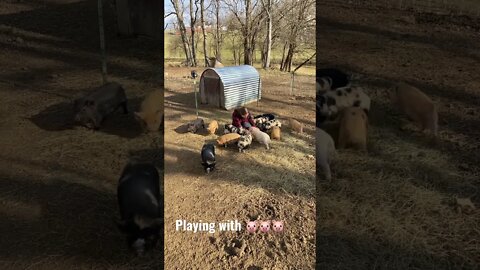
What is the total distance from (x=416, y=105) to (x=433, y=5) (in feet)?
1.34

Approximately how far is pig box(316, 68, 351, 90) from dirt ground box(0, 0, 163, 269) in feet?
2.07

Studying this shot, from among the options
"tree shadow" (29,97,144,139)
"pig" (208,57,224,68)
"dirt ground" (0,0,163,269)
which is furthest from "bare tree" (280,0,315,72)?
"tree shadow" (29,97,144,139)

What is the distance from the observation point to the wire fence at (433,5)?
1.43m

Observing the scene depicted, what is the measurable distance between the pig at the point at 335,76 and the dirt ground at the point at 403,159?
1.1 inches

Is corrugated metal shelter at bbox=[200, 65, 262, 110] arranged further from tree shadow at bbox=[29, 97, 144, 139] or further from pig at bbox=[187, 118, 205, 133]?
tree shadow at bbox=[29, 97, 144, 139]

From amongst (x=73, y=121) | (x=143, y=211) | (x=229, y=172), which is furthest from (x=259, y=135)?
(x=73, y=121)

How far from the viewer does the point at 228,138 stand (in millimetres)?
1369

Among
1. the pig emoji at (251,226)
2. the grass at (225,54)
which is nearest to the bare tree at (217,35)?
the grass at (225,54)

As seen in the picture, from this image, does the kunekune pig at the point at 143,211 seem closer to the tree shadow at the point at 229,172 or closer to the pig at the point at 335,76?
the tree shadow at the point at 229,172

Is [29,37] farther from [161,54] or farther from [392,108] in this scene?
[392,108]

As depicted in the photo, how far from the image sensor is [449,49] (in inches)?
58.6

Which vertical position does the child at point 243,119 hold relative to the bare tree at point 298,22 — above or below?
below

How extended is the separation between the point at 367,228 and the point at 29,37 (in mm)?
1569

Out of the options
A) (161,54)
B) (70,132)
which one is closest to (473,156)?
(161,54)
